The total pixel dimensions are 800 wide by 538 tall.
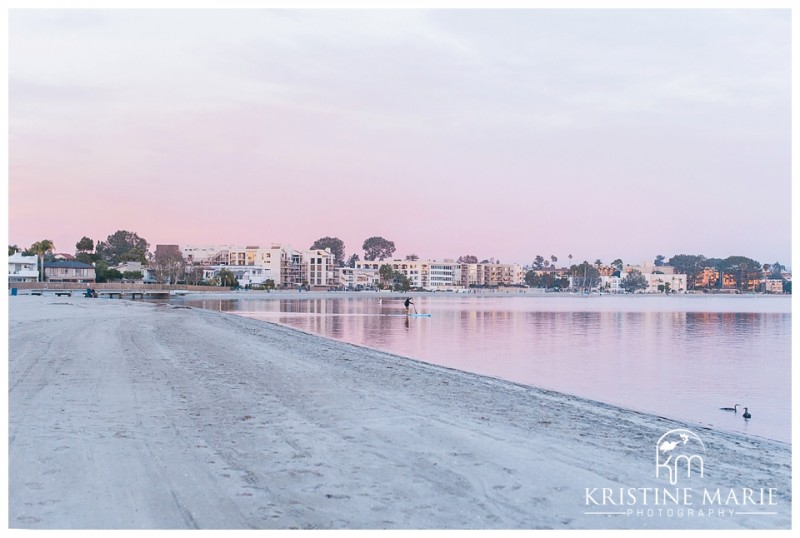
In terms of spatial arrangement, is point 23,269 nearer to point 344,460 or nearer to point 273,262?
point 273,262

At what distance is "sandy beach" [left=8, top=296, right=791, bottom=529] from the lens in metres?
5.98

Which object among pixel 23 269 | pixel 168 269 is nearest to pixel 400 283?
pixel 168 269

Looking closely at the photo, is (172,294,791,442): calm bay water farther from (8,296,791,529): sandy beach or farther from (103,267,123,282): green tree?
(103,267,123,282): green tree

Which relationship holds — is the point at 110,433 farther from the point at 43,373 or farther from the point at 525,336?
the point at 525,336

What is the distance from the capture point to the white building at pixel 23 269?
97750 mm

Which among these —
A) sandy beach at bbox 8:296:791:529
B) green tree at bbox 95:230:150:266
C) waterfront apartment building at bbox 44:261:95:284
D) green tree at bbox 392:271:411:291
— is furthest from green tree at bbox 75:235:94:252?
sandy beach at bbox 8:296:791:529

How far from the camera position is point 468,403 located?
39.2ft

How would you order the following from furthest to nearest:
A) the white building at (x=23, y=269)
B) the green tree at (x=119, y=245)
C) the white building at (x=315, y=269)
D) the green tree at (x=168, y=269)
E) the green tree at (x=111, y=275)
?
the white building at (x=315, y=269)
the green tree at (x=119, y=245)
the green tree at (x=168, y=269)
the green tree at (x=111, y=275)
the white building at (x=23, y=269)

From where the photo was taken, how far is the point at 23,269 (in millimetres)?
100625

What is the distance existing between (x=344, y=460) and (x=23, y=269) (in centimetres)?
10635

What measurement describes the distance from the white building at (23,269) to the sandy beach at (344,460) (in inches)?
3739

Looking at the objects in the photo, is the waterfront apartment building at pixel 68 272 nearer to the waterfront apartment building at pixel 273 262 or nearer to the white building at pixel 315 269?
the waterfront apartment building at pixel 273 262

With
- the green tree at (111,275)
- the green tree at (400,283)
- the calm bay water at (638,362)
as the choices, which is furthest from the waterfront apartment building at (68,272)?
the green tree at (400,283)

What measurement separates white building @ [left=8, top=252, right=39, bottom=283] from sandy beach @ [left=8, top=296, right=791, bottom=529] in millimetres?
94973
